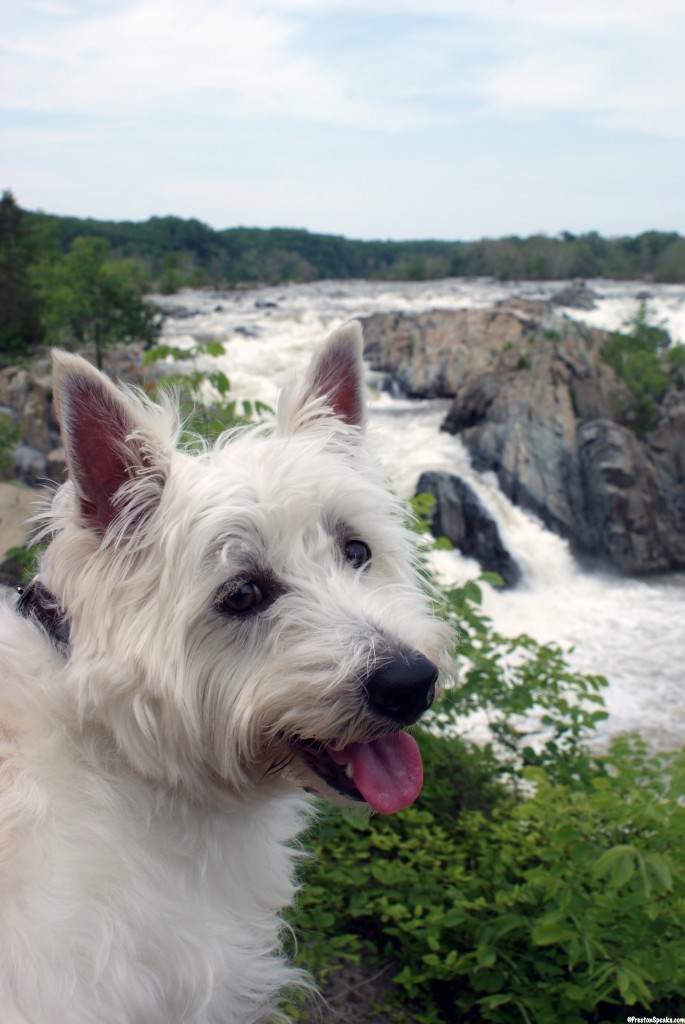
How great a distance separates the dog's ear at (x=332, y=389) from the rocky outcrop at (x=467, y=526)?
18031 millimetres

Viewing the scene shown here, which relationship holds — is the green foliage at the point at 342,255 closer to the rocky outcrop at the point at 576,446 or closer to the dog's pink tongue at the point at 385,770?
the rocky outcrop at the point at 576,446

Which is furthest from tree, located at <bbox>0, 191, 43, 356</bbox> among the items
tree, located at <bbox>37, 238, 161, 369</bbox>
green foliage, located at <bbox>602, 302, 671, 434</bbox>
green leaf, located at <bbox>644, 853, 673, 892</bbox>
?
green leaf, located at <bbox>644, 853, 673, 892</bbox>

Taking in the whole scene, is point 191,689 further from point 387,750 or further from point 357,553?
point 357,553

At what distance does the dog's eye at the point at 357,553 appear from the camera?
248 cm

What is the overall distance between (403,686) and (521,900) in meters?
1.93

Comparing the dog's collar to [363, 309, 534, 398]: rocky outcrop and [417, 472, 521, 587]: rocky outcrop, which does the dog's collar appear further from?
[363, 309, 534, 398]: rocky outcrop

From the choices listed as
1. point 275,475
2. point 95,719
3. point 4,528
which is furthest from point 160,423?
point 4,528

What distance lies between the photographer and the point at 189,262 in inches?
3536

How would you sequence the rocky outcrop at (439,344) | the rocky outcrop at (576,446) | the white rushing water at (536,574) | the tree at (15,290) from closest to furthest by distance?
1. the white rushing water at (536,574)
2. the rocky outcrop at (576,446)
3. the rocky outcrop at (439,344)
4. the tree at (15,290)

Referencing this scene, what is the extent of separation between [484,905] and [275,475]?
7.82ft

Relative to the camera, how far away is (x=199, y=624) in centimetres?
219

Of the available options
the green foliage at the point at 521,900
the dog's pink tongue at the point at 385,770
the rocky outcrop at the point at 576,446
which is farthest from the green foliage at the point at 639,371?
the dog's pink tongue at the point at 385,770

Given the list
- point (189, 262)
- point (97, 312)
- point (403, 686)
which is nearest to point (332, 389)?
point (403, 686)

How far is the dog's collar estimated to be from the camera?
7.54 ft
